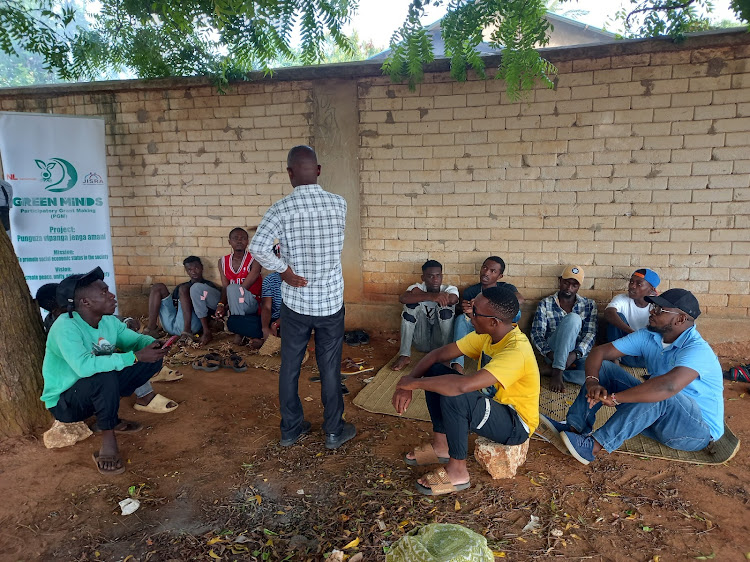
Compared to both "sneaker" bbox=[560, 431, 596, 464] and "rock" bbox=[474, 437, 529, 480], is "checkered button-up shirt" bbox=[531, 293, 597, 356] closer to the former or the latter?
"sneaker" bbox=[560, 431, 596, 464]

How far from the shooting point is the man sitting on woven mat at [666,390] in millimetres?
2893

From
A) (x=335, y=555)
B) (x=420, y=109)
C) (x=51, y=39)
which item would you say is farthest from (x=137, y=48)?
(x=335, y=555)

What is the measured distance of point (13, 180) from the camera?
18.6 feet

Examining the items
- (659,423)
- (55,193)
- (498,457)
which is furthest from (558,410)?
(55,193)

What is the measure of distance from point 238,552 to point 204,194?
4.93 m

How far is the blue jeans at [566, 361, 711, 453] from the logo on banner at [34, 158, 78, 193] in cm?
604

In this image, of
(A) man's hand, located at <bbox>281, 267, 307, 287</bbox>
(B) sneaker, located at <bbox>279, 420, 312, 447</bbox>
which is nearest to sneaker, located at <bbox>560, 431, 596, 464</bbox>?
(B) sneaker, located at <bbox>279, 420, 312, 447</bbox>

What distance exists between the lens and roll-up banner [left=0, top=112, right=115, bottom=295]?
567 cm

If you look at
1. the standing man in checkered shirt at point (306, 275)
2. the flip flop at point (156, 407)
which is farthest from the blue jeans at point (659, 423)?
the flip flop at point (156, 407)

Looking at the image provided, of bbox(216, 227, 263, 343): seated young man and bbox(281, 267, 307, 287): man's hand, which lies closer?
bbox(281, 267, 307, 287): man's hand

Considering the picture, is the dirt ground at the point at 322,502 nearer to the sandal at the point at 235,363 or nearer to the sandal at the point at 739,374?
the sandal at the point at 739,374

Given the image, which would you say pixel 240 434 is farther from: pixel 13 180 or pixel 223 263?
pixel 13 180

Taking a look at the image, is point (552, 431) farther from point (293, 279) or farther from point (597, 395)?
point (293, 279)

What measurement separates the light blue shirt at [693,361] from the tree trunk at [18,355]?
4200 mm
